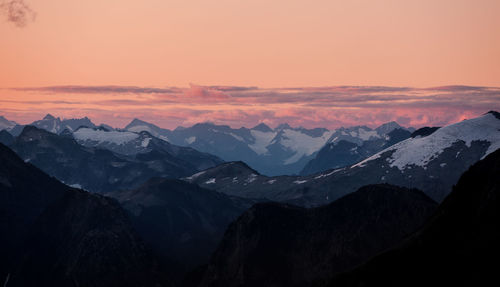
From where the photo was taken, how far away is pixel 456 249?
112 meters

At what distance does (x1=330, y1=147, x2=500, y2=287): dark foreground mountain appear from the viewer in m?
104

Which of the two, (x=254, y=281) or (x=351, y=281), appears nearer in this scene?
(x=351, y=281)

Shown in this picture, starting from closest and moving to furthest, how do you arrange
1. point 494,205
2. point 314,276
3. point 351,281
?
point 494,205 < point 351,281 < point 314,276

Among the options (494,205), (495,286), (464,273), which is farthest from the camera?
(494,205)

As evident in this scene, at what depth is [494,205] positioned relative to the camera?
11306 centimetres

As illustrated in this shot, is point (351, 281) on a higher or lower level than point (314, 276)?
higher

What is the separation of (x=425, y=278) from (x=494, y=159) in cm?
4124

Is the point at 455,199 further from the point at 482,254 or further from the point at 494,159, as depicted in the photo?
the point at 482,254

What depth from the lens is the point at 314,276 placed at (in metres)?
198

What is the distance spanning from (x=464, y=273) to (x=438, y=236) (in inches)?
643

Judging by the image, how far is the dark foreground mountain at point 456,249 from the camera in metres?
104

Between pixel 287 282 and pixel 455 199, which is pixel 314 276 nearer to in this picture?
pixel 287 282

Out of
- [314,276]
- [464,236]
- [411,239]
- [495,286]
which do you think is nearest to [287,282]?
[314,276]

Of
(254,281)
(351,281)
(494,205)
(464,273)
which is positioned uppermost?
(494,205)
